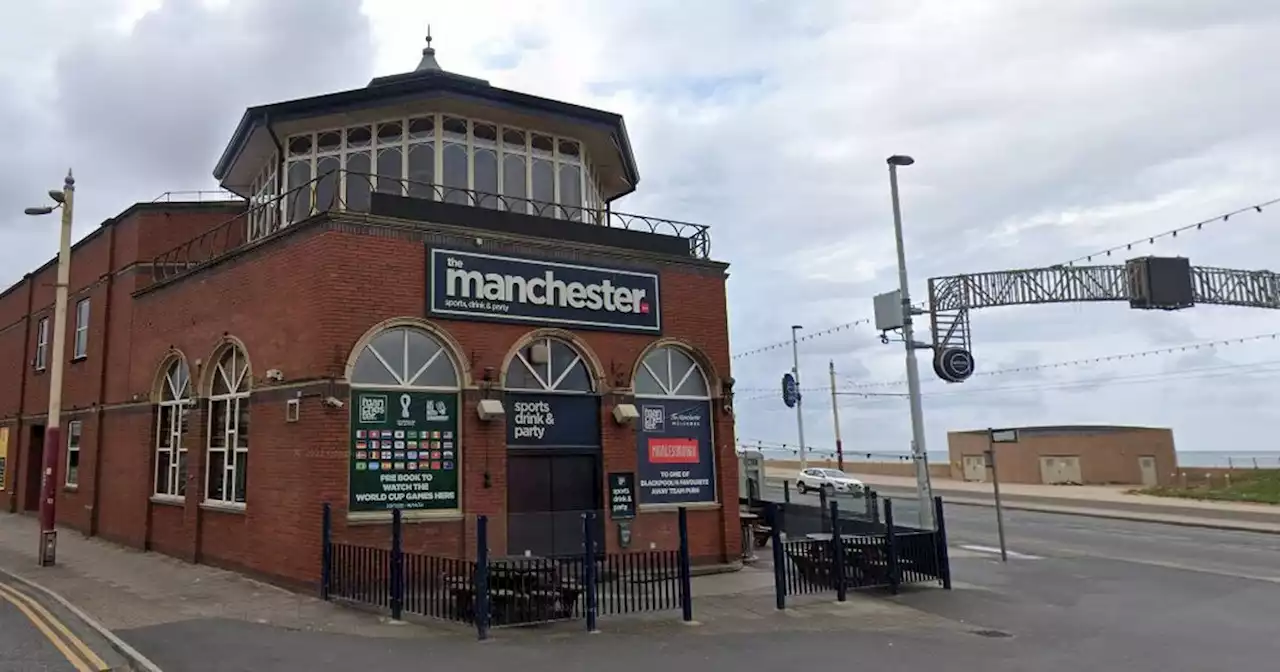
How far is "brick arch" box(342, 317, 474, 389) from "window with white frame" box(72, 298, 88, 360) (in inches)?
526

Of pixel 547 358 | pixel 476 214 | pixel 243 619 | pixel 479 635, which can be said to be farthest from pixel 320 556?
pixel 476 214

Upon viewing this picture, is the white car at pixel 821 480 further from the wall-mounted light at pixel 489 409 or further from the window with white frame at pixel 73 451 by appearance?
the window with white frame at pixel 73 451

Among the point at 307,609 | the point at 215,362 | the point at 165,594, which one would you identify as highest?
the point at 215,362

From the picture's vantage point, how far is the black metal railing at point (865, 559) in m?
13.3

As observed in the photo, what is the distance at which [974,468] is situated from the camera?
50.3 m

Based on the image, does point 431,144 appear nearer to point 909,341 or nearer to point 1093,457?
point 909,341

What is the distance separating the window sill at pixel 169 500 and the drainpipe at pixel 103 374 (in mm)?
3849

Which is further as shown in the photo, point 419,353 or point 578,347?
point 578,347

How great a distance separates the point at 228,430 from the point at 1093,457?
4582 cm

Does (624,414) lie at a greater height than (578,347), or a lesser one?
lesser

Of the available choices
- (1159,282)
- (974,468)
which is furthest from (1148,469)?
(1159,282)

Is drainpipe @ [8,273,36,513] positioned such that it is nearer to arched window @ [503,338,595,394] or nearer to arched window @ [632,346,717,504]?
arched window @ [503,338,595,394]

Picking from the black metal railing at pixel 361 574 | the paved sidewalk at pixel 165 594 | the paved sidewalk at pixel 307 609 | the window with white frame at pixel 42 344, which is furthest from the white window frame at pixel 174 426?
the window with white frame at pixel 42 344

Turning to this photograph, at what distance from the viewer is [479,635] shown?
9.99 metres
